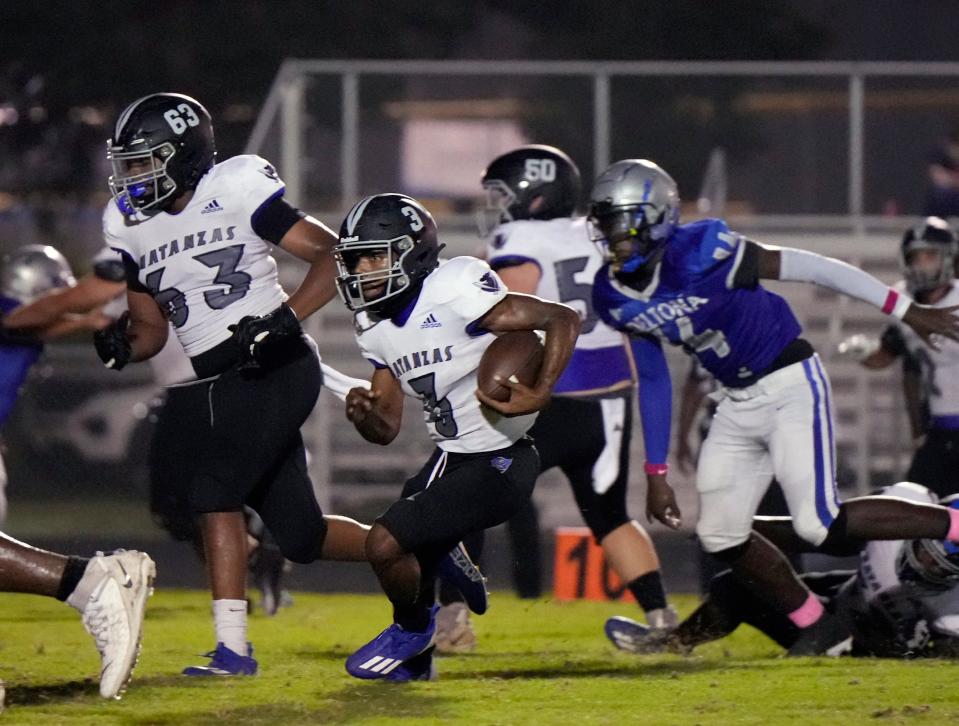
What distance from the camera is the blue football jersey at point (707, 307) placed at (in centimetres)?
646

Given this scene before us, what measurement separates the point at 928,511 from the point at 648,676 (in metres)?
1.18

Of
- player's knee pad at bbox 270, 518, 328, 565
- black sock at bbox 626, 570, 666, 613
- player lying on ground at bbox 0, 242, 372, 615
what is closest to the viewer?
player's knee pad at bbox 270, 518, 328, 565

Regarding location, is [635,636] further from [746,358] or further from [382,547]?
[382,547]

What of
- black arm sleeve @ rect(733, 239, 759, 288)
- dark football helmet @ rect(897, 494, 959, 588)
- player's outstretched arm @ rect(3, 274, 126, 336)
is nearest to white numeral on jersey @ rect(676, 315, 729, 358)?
black arm sleeve @ rect(733, 239, 759, 288)

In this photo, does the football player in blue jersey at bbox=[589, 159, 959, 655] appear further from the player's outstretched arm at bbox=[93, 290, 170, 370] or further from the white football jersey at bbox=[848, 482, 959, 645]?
the player's outstretched arm at bbox=[93, 290, 170, 370]

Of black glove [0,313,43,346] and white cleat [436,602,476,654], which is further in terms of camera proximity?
black glove [0,313,43,346]

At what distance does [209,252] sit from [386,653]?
1473 millimetres

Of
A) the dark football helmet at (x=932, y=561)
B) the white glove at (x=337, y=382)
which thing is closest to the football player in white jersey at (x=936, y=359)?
the dark football helmet at (x=932, y=561)

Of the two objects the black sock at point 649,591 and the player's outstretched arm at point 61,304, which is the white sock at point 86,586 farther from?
the player's outstretched arm at point 61,304

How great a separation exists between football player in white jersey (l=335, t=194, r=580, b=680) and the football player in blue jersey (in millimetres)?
786

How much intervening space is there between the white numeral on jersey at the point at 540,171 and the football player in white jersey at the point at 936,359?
1.91 metres

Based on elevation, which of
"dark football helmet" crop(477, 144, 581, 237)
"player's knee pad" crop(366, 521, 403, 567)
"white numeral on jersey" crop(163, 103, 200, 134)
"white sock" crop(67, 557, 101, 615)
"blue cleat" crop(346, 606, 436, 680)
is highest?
"white numeral on jersey" crop(163, 103, 200, 134)

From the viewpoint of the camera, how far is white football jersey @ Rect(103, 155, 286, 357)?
20.2 ft

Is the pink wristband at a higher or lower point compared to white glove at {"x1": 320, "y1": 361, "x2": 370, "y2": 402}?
higher
